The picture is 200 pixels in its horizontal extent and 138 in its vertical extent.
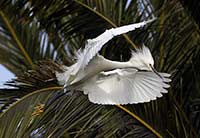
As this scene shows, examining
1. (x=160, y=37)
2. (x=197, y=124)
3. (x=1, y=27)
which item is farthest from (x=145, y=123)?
(x=1, y=27)

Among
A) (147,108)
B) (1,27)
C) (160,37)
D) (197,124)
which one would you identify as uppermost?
(1,27)

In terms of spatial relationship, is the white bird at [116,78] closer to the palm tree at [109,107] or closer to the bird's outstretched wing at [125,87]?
the bird's outstretched wing at [125,87]

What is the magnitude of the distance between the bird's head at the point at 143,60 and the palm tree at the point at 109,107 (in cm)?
43

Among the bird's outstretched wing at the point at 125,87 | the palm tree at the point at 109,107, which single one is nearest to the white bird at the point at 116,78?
the bird's outstretched wing at the point at 125,87

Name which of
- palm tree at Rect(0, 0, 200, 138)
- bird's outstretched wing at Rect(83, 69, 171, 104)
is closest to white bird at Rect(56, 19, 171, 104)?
bird's outstretched wing at Rect(83, 69, 171, 104)

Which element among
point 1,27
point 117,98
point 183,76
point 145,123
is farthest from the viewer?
point 1,27

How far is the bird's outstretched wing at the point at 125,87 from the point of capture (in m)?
3.16

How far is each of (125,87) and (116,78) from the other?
0.09 metres

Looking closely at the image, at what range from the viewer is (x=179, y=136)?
3627mm

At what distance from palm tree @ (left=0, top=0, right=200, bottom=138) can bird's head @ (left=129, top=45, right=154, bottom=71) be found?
43 centimetres

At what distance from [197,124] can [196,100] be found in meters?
0.14

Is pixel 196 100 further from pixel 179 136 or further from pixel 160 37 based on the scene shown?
pixel 160 37

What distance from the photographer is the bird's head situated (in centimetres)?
315

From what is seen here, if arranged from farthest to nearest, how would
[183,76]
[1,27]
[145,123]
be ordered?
[1,27]
[183,76]
[145,123]
